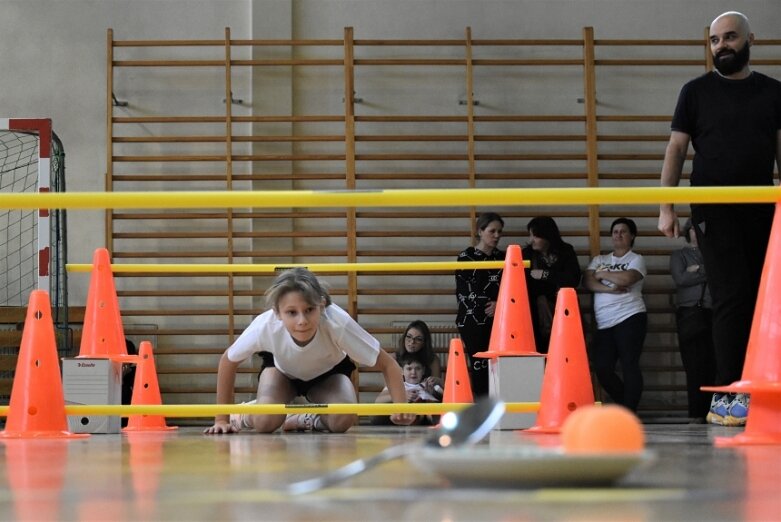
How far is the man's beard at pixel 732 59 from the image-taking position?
3.25m

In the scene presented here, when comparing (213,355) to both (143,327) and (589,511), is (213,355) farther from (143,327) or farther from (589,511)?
(589,511)

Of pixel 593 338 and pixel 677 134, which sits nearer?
pixel 677 134

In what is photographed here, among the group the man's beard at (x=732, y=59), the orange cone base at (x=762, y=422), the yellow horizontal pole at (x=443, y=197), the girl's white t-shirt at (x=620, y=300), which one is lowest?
the orange cone base at (x=762, y=422)

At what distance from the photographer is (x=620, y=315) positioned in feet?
21.7

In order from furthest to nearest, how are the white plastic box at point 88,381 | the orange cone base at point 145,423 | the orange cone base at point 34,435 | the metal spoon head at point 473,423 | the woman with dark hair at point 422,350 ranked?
1. the woman with dark hair at point 422,350
2. the orange cone base at point 145,423
3. the white plastic box at point 88,381
4. the orange cone base at point 34,435
5. the metal spoon head at point 473,423

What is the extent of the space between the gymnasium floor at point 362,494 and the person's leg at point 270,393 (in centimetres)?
218

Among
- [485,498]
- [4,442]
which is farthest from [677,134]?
[485,498]

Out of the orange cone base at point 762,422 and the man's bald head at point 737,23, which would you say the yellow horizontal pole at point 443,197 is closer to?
the orange cone base at point 762,422

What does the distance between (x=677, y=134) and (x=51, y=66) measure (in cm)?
526

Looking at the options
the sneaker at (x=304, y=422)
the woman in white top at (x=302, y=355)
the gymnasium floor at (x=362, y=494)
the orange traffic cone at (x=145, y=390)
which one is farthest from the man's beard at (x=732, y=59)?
the orange traffic cone at (x=145, y=390)

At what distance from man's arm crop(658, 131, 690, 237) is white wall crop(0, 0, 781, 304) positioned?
428cm

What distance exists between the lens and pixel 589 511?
94 centimetres

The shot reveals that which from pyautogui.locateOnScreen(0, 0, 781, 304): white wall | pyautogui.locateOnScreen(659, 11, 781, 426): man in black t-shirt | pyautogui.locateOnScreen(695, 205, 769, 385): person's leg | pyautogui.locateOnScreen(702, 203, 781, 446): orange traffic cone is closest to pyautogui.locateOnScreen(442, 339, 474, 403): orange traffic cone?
pyautogui.locateOnScreen(659, 11, 781, 426): man in black t-shirt

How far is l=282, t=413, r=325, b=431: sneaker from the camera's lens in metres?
4.29
